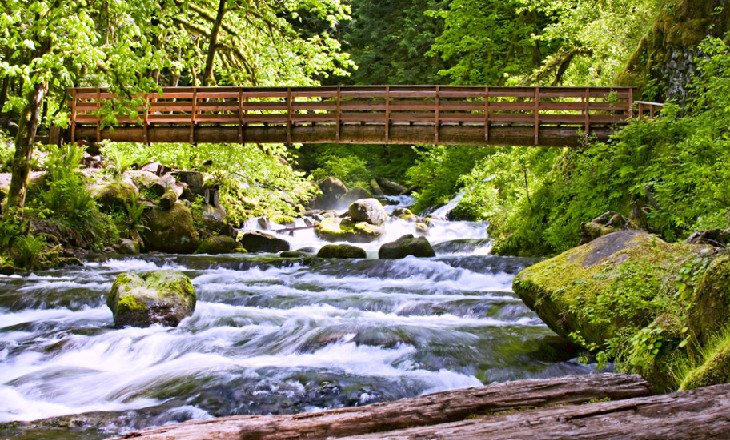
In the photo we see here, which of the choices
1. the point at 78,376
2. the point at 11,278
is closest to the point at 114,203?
the point at 11,278

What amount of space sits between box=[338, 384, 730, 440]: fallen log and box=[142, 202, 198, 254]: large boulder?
16.3 metres

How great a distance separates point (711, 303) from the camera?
4082 mm

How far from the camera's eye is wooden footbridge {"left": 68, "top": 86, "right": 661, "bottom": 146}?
16.8 m

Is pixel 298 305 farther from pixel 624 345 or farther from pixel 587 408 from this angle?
pixel 587 408

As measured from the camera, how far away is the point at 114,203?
17953 mm

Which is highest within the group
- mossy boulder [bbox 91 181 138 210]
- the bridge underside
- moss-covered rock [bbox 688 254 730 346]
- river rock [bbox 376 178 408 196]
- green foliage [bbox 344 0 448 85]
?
green foliage [bbox 344 0 448 85]

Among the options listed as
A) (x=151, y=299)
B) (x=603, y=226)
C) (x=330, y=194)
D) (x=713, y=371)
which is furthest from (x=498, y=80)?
(x=713, y=371)

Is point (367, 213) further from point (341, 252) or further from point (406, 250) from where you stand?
point (406, 250)

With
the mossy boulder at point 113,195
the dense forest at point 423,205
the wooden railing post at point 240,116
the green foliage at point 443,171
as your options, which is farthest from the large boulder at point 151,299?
the green foliage at point 443,171

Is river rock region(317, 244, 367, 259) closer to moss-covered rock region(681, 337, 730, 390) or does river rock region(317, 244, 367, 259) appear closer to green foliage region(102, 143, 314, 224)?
green foliage region(102, 143, 314, 224)

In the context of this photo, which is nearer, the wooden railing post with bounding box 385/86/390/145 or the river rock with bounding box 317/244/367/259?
the river rock with bounding box 317/244/367/259

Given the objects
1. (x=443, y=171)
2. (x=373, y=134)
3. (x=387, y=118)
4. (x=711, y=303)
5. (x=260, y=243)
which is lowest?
(x=260, y=243)

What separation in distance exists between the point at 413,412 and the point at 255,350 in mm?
5056

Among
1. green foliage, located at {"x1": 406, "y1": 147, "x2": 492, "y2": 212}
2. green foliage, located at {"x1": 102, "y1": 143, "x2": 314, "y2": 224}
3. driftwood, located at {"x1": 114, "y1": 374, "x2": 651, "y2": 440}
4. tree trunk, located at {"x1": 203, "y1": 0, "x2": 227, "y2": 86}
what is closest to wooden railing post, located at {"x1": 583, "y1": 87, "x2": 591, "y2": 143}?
green foliage, located at {"x1": 102, "y1": 143, "x2": 314, "y2": 224}
